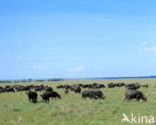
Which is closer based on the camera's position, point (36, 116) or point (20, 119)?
point (20, 119)

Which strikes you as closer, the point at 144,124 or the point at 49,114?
the point at 144,124

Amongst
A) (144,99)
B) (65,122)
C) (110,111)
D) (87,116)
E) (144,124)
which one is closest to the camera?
(144,124)

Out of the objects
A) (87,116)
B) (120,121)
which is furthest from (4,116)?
(120,121)

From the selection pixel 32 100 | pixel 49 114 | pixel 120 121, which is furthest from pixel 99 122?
pixel 32 100

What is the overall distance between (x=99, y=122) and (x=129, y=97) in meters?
9.27

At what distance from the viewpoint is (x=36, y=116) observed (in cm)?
1460

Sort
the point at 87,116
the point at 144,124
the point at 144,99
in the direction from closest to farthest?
the point at 144,124
the point at 87,116
the point at 144,99

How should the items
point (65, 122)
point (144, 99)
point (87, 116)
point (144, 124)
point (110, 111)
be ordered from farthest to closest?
1. point (144, 99)
2. point (110, 111)
3. point (87, 116)
4. point (65, 122)
5. point (144, 124)

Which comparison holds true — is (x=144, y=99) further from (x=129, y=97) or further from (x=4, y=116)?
(x=4, y=116)

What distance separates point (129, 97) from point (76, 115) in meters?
8.00

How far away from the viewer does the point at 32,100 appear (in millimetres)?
22578

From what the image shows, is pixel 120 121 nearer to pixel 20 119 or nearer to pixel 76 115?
pixel 76 115

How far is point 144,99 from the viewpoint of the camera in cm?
2123

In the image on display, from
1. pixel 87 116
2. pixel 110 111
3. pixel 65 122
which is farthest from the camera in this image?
pixel 110 111
